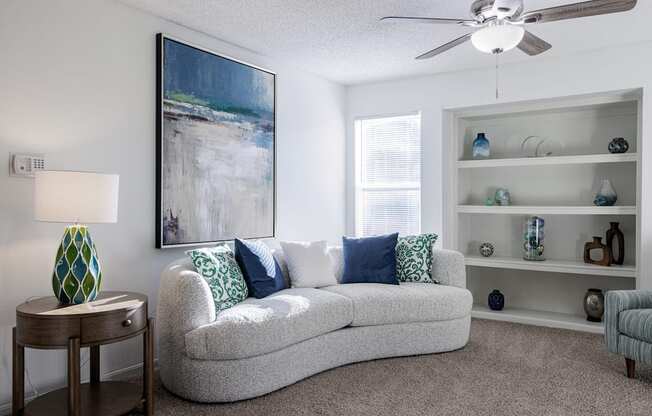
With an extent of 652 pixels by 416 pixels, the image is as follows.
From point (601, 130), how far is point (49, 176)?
15.0ft

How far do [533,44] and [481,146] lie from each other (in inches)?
83.5

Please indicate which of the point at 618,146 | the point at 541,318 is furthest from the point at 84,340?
the point at 618,146

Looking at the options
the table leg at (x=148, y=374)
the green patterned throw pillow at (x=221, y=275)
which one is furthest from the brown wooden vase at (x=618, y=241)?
the table leg at (x=148, y=374)

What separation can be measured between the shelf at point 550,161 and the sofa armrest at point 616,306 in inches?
57.6

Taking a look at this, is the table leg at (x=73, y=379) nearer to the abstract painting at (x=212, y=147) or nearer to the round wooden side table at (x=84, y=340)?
the round wooden side table at (x=84, y=340)

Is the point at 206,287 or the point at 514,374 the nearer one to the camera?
the point at 206,287

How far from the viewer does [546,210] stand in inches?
182

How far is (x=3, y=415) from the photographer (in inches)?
104

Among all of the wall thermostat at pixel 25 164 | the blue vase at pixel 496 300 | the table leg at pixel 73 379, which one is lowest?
the blue vase at pixel 496 300

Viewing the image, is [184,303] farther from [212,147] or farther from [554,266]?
[554,266]

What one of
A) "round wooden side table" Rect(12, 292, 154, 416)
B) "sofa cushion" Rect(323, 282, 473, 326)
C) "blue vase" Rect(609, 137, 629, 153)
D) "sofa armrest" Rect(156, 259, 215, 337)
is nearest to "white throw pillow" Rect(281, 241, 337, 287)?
"sofa cushion" Rect(323, 282, 473, 326)

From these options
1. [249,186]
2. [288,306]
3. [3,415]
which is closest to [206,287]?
[288,306]

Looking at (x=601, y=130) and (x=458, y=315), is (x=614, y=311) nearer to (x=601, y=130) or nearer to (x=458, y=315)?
(x=458, y=315)

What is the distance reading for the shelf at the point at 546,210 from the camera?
432cm
